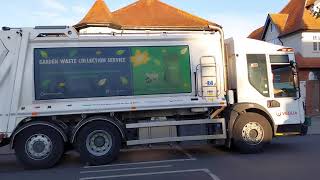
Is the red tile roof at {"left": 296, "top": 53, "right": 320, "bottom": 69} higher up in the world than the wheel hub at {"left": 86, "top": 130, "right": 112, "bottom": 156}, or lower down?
higher up

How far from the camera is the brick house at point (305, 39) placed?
103 feet

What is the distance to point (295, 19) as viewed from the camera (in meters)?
35.8

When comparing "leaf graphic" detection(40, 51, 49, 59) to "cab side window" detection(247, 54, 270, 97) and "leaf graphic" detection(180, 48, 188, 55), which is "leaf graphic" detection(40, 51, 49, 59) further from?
"cab side window" detection(247, 54, 270, 97)

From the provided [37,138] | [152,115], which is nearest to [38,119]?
[37,138]

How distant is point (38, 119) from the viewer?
10820 millimetres

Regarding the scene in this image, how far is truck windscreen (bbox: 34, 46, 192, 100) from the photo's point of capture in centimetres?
1090

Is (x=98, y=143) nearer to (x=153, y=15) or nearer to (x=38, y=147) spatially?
(x=38, y=147)

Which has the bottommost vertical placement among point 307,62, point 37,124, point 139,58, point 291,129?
point 291,129

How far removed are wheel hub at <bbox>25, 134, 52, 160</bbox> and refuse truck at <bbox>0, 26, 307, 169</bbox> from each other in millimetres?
23

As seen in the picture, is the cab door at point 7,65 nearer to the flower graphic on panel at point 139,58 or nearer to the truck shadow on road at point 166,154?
the truck shadow on road at point 166,154

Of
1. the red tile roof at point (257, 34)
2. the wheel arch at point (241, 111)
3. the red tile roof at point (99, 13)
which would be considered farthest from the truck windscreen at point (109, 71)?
the red tile roof at point (257, 34)

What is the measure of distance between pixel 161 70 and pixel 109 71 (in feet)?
4.16

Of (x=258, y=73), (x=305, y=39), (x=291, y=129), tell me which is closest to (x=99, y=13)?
(x=305, y=39)

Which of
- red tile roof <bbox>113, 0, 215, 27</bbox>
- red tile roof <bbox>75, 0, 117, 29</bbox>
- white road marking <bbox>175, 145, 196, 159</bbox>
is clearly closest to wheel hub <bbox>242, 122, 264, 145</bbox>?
white road marking <bbox>175, 145, 196, 159</bbox>
